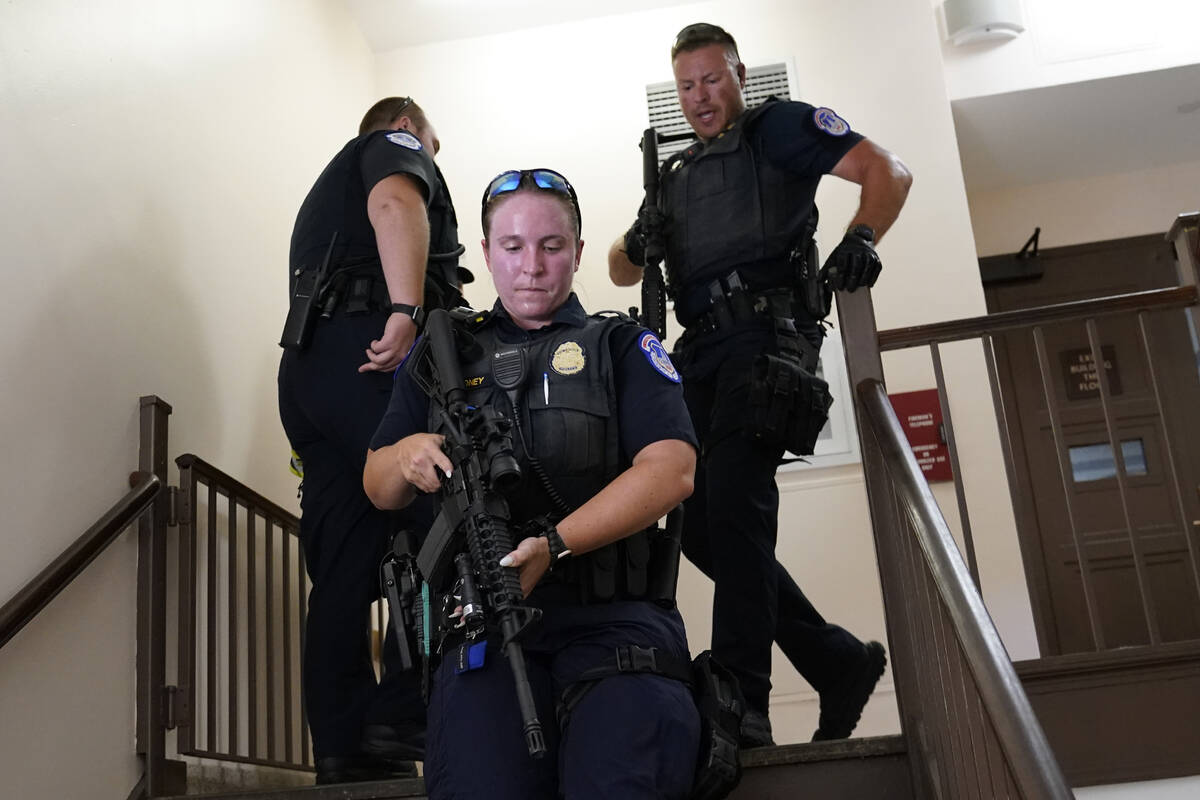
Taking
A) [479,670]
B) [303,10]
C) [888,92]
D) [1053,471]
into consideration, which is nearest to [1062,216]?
[1053,471]

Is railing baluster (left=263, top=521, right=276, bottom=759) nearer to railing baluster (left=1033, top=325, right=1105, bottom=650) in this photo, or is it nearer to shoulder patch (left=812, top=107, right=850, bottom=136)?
shoulder patch (left=812, top=107, right=850, bottom=136)

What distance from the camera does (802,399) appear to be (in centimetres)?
248

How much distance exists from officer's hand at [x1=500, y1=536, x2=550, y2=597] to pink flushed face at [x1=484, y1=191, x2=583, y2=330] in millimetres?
424

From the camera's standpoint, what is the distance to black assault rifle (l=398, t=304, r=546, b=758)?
5.01 ft

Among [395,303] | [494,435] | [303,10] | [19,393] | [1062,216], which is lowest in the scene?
[494,435]

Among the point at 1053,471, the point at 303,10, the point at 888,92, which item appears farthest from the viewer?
the point at 1053,471

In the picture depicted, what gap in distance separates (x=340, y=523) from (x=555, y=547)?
1.34m

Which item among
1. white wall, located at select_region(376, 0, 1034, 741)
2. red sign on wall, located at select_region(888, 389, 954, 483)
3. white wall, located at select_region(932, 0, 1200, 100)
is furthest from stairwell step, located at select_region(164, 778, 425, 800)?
white wall, located at select_region(932, 0, 1200, 100)

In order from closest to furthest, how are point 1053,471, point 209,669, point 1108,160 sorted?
point 209,669, point 1053,471, point 1108,160

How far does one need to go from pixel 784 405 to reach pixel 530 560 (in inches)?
41.0

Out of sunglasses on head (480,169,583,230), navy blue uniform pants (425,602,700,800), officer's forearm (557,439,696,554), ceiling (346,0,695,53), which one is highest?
ceiling (346,0,695,53)

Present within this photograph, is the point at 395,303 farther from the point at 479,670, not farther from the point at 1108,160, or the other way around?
the point at 1108,160

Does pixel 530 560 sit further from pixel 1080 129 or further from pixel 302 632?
pixel 1080 129

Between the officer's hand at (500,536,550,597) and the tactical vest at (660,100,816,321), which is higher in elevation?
the tactical vest at (660,100,816,321)
